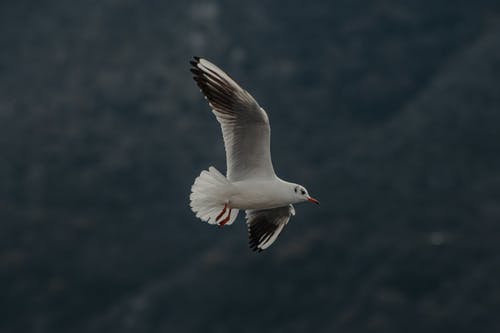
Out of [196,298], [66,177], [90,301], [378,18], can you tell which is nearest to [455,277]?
[196,298]

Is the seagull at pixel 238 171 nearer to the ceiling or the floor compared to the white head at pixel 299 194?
nearer to the ceiling

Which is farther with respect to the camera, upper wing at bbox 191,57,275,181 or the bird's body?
the bird's body

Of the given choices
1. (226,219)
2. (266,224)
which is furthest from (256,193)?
(266,224)

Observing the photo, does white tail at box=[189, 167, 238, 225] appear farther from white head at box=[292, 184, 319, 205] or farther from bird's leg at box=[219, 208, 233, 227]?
white head at box=[292, 184, 319, 205]

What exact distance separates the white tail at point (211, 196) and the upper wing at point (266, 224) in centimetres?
119

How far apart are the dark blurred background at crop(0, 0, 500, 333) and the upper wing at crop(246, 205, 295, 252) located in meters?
52.0

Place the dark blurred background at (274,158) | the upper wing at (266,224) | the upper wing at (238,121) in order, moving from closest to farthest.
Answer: the upper wing at (238,121) < the upper wing at (266,224) < the dark blurred background at (274,158)

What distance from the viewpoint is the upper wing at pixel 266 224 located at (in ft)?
69.8

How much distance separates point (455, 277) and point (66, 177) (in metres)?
30.1

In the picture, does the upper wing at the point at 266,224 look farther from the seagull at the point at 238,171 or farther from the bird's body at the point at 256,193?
the bird's body at the point at 256,193

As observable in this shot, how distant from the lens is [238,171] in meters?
20.4

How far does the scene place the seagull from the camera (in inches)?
772

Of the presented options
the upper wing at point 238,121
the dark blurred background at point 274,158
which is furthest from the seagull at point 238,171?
the dark blurred background at point 274,158

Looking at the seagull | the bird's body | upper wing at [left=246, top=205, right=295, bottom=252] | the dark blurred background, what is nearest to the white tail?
the seagull
